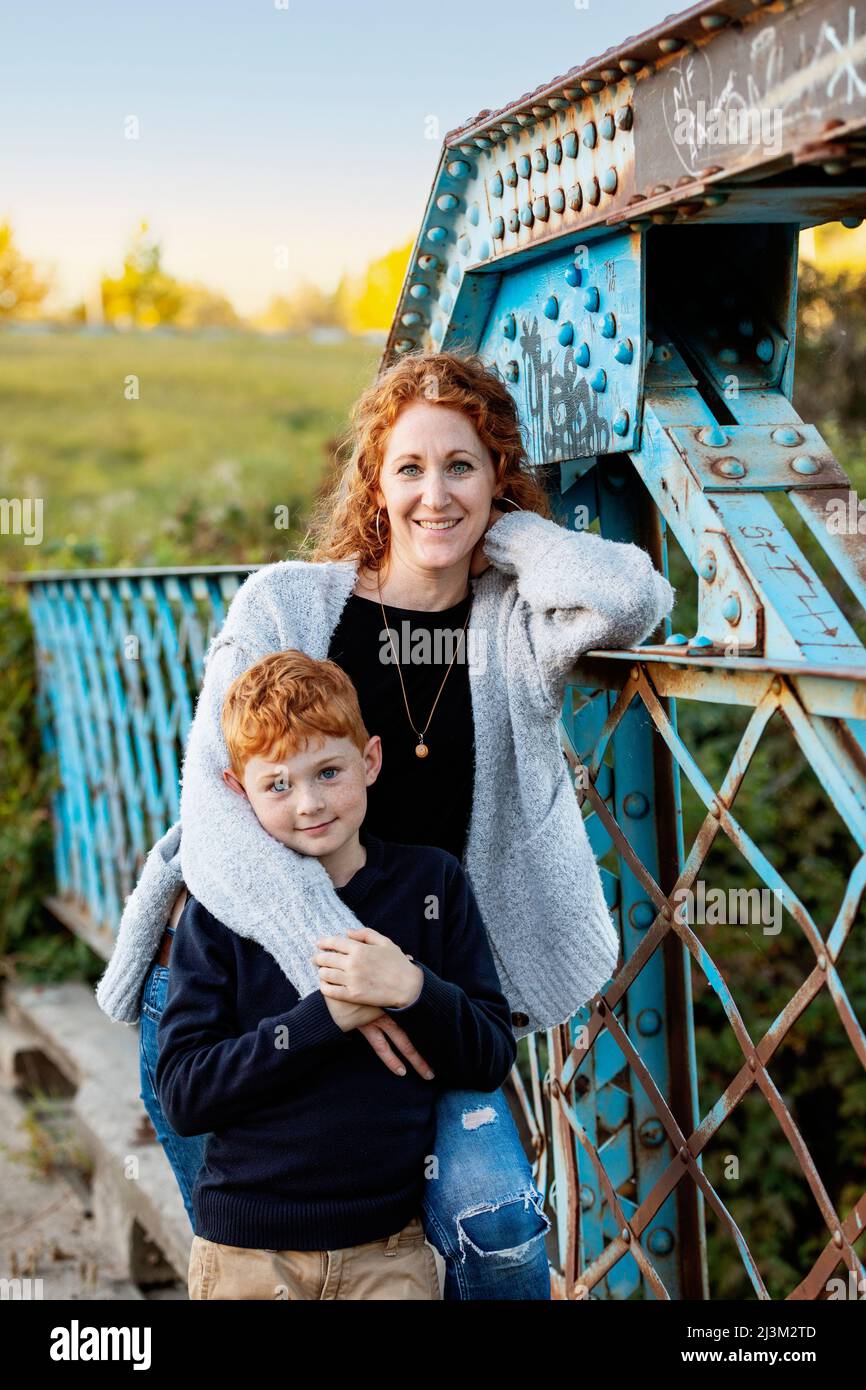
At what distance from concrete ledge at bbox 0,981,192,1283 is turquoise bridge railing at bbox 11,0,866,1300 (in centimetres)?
127

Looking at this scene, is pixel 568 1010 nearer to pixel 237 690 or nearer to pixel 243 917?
pixel 243 917

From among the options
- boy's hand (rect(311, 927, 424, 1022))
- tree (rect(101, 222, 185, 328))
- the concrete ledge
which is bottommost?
the concrete ledge

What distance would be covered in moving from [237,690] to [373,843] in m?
0.33

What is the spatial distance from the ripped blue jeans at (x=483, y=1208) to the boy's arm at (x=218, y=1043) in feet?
0.89

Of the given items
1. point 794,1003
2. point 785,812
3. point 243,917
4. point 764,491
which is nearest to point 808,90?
point 764,491

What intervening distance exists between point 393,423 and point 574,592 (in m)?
0.53

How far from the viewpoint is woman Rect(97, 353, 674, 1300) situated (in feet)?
7.25

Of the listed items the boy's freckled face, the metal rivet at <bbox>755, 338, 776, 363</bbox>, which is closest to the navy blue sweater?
the boy's freckled face

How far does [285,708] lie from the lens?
2.03 metres

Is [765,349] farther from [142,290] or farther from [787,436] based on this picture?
[142,290]

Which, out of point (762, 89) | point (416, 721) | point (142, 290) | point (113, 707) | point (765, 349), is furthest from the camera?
point (142, 290)

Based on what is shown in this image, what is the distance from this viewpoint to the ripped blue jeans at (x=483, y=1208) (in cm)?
201

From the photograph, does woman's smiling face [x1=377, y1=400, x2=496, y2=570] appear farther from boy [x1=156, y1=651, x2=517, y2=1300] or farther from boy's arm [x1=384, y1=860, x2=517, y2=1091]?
boy's arm [x1=384, y1=860, x2=517, y2=1091]

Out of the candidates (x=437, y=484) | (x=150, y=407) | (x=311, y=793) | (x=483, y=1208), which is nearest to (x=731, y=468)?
(x=437, y=484)
